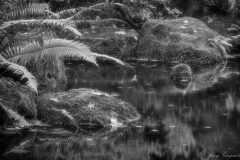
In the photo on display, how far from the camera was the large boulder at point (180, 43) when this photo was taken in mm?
11086

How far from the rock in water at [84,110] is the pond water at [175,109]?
0.30 meters

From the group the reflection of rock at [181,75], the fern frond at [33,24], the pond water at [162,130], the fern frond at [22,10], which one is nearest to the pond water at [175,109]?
the pond water at [162,130]

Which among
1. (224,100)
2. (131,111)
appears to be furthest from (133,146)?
(224,100)

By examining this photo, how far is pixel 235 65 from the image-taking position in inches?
409

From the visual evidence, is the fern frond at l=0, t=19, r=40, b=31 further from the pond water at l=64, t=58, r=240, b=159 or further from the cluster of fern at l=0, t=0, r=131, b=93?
the pond water at l=64, t=58, r=240, b=159

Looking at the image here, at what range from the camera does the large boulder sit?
11.1 meters

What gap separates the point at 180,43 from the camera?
11.4 metres

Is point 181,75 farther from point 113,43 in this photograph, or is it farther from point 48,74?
point 113,43

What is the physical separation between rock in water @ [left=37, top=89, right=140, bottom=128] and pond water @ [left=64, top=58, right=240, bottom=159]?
298 millimetres

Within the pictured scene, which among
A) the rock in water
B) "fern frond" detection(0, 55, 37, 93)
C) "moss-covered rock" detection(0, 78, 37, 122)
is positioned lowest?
the rock in water

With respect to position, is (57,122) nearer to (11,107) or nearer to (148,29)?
(11,107)

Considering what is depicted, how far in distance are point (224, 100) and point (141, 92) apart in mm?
1485

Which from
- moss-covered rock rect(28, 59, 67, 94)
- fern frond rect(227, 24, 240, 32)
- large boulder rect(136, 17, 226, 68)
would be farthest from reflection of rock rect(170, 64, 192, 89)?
fern frond rect(227, 24, 240, 32)

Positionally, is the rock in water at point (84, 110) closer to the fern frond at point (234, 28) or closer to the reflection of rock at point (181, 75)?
the reflection of rock at point (181, 75)
